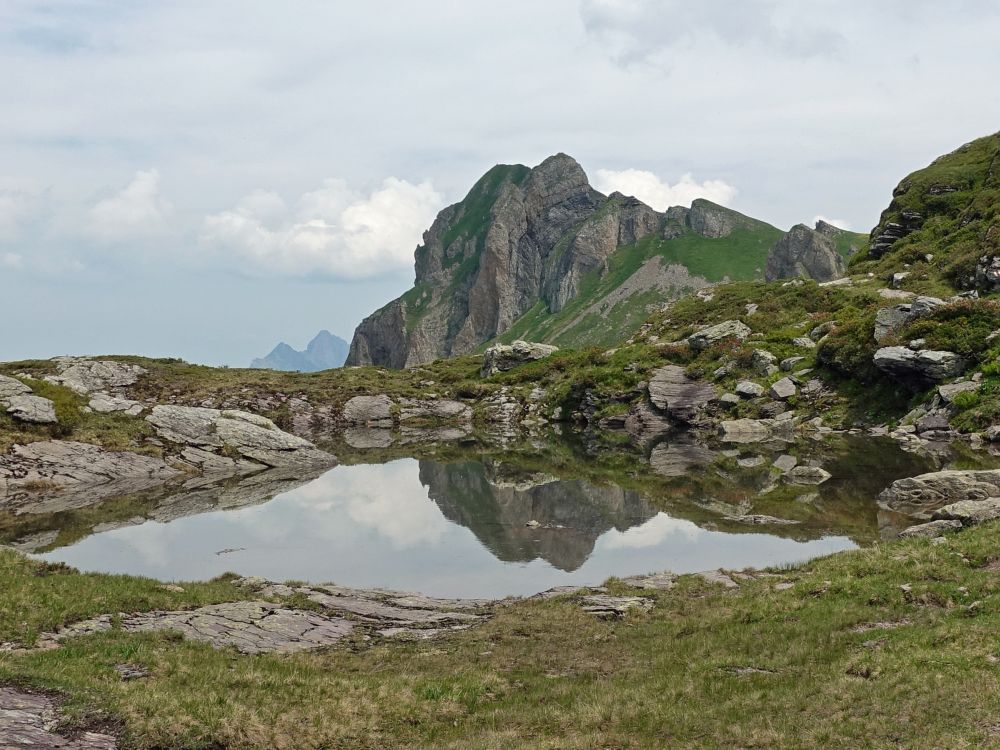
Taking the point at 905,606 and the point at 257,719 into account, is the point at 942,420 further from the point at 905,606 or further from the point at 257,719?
the point at 257,719

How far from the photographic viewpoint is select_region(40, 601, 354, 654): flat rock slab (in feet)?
65.3

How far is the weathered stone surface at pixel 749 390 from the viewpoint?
80188mm

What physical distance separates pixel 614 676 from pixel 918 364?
192 feet

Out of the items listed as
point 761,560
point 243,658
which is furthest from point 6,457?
point 761,560

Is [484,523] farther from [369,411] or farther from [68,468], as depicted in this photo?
[369,411]

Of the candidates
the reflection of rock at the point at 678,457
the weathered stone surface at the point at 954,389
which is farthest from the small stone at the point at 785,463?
the weathered stone surface at the point at 954,389

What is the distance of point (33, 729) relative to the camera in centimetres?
1167

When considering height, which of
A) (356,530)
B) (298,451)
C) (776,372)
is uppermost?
(776,372)

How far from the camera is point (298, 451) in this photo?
2771 inches

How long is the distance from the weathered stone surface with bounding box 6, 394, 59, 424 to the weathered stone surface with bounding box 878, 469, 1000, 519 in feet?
219

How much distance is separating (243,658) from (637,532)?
25682 millimetres

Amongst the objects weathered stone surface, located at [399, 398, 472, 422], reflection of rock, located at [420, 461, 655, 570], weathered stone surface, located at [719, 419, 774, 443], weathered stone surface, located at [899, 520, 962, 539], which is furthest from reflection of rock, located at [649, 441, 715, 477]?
weathered stone surface, located at [399, 398, 472, 422]

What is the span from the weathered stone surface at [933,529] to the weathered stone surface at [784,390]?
5133 centimetres

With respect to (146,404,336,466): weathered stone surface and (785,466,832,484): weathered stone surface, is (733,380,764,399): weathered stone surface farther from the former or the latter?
(146,404,336,466): weathered stone surface
